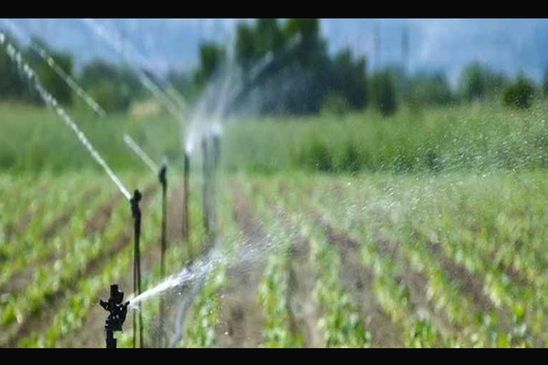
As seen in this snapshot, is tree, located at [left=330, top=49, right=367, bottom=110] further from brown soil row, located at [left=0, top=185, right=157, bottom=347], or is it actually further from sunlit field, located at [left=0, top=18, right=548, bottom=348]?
brown soil row, located at [left=0, top=185, right=157, bottom=347]

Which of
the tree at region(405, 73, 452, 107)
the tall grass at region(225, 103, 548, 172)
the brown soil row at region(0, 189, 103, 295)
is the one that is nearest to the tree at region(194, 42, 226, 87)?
the tree at region(405, 73, 452, 107)

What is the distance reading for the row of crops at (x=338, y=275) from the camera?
17.8 ft

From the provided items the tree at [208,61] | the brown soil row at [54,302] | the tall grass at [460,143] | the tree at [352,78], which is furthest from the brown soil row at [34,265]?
the tree at [208,61]

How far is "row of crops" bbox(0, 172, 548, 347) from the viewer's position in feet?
17.8

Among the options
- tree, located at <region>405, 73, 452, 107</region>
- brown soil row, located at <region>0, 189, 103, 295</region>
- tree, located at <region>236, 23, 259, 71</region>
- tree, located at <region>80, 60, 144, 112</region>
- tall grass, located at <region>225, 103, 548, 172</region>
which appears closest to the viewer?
tall grass, located at <region>225, 103, 548, 172</region>

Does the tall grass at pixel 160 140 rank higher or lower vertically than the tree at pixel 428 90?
higher

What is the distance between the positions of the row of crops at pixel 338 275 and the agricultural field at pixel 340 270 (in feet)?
0.06

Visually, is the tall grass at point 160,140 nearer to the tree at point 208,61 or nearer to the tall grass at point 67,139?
the tall grass at point 67,139

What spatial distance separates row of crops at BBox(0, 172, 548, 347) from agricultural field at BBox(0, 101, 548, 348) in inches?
0.7

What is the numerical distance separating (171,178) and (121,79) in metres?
3.99

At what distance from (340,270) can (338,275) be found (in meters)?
0.22

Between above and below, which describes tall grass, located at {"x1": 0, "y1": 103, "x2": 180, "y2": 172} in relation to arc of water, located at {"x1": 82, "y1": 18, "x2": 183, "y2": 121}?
below

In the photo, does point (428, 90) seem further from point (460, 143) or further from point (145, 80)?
point (145, 80)

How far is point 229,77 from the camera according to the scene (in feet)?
77.5
